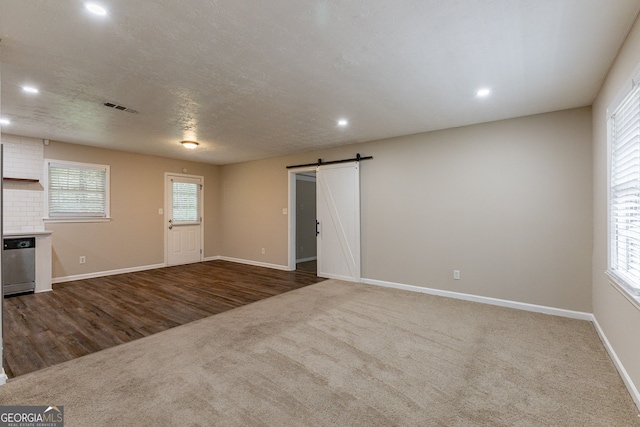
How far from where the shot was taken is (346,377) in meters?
2.26

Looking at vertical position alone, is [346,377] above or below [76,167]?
below

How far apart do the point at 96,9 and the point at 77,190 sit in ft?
16.3

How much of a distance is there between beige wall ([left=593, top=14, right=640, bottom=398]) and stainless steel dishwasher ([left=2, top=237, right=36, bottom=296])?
736 centimetres

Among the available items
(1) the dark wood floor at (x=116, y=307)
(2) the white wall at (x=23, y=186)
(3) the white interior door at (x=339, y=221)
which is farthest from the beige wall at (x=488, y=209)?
(2) the white wall at (x=23, y=186)

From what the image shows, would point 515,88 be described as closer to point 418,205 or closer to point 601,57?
point 601,57

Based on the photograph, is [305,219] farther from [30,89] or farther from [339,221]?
[30,89]

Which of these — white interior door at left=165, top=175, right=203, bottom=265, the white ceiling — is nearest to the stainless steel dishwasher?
the white ceiling

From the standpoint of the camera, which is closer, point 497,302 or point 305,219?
point 497,302

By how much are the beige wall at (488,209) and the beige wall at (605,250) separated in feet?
0.83

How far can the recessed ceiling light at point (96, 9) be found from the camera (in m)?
1.78

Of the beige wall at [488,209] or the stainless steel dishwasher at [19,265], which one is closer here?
the beige wall at [488,209]

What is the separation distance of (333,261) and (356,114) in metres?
2.97

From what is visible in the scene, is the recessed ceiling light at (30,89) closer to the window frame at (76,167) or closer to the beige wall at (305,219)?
the window frame at (76,167)

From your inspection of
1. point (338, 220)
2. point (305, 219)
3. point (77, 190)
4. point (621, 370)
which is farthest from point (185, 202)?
point (621, 370)
